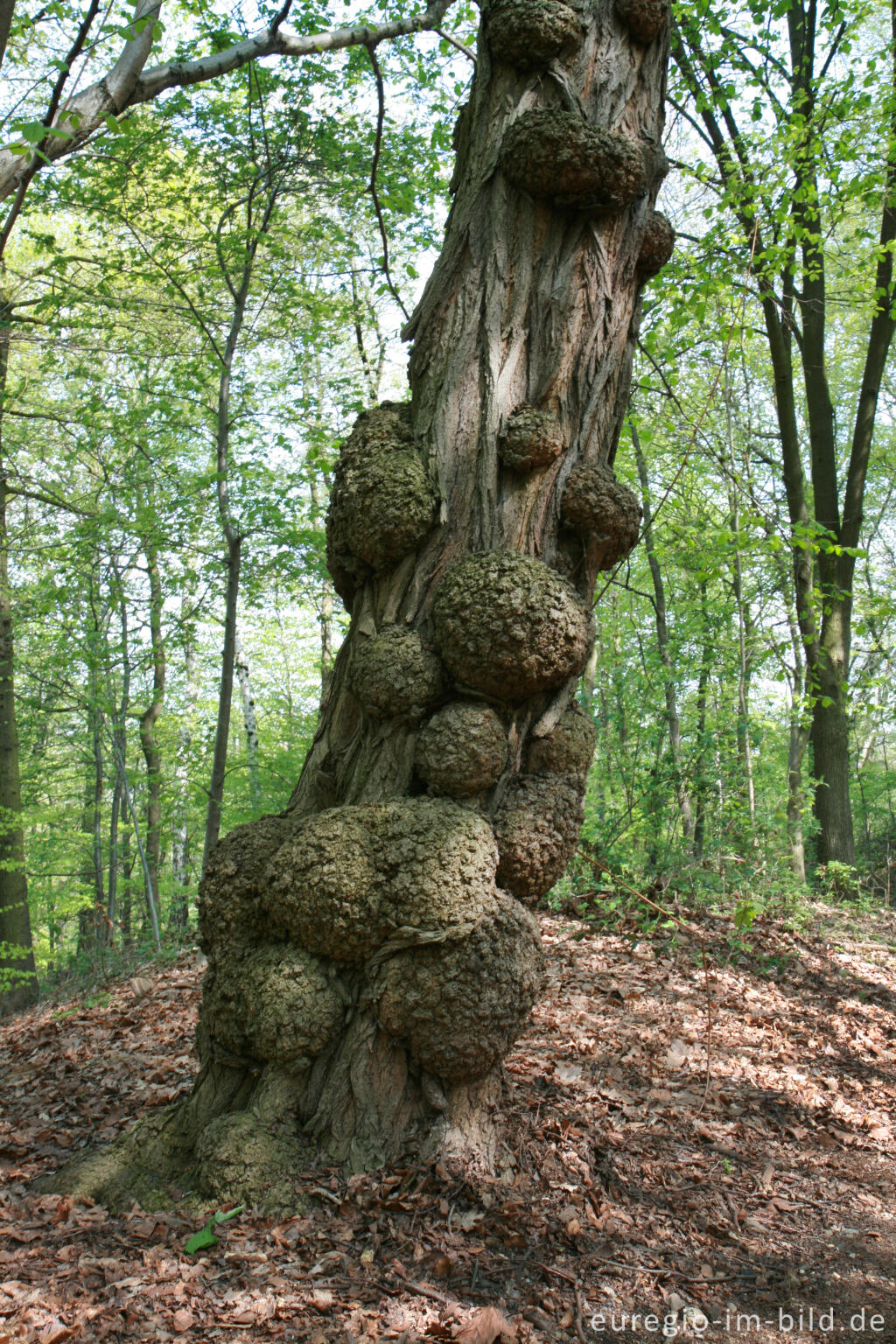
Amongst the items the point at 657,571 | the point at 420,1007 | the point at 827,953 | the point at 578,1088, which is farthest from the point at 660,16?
the point at 657,571

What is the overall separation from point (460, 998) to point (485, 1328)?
2.55 feet

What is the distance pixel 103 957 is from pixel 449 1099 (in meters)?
6.95

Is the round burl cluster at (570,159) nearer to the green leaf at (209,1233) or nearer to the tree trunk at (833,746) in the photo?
the green leaf at (209,1233)

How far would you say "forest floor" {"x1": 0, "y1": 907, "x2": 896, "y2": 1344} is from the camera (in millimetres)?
2061

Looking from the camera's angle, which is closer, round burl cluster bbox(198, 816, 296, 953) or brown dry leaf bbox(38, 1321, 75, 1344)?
brown dry leaf bbox(38, 1321, 75, 1344)

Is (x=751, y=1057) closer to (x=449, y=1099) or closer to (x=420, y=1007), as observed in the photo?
(x=449, y=1099)

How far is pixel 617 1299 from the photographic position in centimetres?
215

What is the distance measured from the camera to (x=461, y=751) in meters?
2.63

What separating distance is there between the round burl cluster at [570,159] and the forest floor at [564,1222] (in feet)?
10.6

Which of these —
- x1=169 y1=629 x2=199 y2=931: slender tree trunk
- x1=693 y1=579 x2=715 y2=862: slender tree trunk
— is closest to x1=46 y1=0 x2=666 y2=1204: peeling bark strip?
x1=693 y1=579 x2=715 y2=862: slender tree trunk

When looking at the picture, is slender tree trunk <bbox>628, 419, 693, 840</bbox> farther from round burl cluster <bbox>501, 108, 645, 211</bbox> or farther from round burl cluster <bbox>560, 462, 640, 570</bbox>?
round burl cluster <bbox>501, 108, 645, 211</bbox>

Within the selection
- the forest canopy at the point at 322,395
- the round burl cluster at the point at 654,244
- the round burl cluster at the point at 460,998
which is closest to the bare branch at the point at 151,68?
the forest canopy at the point at 322,395

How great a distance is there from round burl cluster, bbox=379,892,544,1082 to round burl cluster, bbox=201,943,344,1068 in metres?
0.20

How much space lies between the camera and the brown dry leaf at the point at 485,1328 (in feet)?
6.45
